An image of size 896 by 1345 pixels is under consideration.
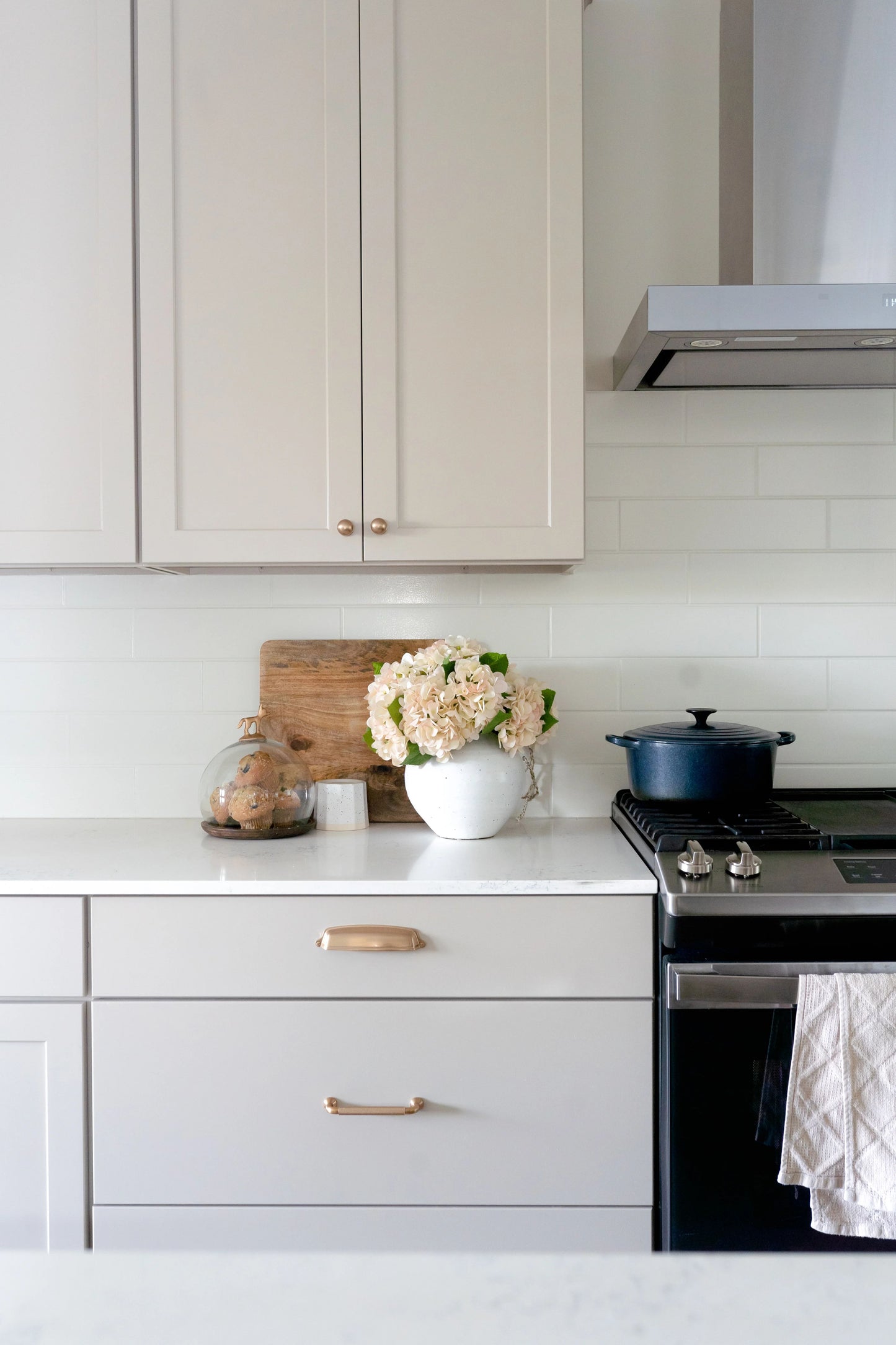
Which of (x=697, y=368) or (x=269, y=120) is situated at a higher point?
(x=269, y=120)

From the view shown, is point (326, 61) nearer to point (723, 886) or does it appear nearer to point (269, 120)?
point (269, 120)

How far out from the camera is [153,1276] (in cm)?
42

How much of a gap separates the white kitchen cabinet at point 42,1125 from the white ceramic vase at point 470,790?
684 millimetres

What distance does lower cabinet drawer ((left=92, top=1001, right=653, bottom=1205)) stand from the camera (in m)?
1.50

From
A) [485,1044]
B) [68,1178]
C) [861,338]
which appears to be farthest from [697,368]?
[68,1178]

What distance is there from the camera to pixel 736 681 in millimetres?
2117

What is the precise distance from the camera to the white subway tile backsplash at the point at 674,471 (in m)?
2.09

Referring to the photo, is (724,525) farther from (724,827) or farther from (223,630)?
(223,630)

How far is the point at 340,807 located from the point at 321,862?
300 millimetres

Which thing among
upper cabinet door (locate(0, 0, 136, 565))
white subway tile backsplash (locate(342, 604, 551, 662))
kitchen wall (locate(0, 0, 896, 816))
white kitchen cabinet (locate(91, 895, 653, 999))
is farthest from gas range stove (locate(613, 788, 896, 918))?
upper cabinet door (locate(0, 0, 136, 565))

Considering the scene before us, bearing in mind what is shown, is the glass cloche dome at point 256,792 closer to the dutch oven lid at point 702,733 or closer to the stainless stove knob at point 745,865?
the dutch oven lid at point 702,733

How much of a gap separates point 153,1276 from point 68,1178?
132 cm

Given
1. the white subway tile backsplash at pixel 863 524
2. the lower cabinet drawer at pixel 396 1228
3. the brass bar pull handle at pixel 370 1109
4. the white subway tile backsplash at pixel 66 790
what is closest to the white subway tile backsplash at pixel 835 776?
the white subway tile backsplash at pixel 863 524

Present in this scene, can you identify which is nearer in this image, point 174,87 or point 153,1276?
point 153,1276
